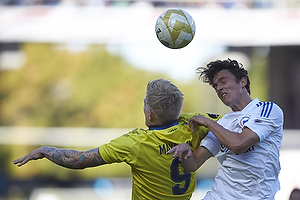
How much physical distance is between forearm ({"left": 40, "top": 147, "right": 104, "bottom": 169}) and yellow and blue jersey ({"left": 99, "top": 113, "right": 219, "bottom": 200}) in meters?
0.09

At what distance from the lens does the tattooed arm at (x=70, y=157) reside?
3.40 m

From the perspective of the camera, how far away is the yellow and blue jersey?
11.3 feet

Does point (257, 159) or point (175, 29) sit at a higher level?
point (175, 29)

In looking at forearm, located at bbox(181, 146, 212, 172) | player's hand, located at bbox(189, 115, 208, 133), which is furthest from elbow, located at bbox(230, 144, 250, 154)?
forearm, located at bbox(181, 146, 212, 172)

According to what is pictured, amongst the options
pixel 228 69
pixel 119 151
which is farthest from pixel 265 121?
pixel 119 151

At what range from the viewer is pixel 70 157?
3.45 m

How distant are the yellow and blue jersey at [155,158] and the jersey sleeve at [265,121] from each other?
589 mm

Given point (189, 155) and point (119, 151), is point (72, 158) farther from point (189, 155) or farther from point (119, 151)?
point (189, 155)

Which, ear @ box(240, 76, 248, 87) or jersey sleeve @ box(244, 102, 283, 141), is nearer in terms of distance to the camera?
jersey sleeve @ box(244, 102, 283, 141)

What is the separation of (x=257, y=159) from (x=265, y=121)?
331 mm

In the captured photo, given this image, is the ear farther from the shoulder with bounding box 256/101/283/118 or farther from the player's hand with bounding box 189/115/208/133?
the player's hand with bounding box 189/115/208/133

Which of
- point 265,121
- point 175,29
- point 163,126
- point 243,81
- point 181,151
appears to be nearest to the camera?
point 181,151

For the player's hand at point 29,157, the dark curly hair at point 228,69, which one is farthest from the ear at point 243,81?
the player's hand at point 29,157

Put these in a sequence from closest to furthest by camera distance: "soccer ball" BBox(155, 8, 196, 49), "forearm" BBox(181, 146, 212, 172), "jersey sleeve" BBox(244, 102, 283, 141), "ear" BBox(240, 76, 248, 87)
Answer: "jersey sleeve" BBox(244, 102, 283, 141)
"forearm" BBox(181, 146, 212, 172)
"ear" BBox(240, 76, 248, 87)
"soccer ball" BBox(155, 8, 196, 49)
